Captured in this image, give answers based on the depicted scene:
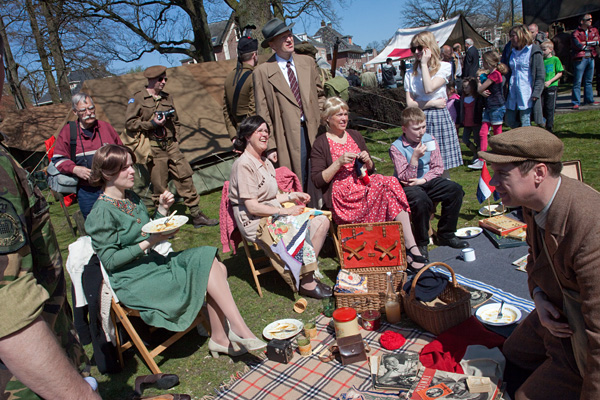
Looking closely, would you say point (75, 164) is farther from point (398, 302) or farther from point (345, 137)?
point (398, 302)

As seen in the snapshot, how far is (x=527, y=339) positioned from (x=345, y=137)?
9.11ft

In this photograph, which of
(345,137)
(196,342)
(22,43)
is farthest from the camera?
(22,43)

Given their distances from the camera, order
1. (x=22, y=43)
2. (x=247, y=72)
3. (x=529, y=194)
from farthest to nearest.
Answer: (x=22, y=43) → (x=247, y=72) → (x=529, y=194)

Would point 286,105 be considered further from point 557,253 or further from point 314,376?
point 557,253

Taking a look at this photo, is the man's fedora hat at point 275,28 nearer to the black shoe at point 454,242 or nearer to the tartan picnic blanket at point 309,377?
the black shoe at point 454,242

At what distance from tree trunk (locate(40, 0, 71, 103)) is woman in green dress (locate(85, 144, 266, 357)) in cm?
1139

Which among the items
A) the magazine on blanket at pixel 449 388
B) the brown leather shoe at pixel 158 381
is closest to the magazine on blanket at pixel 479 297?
the magazine on blanket at pixel 449 388

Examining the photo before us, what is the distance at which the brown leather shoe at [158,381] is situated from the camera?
3104mm

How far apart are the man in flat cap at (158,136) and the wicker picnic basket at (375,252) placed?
3.14 m

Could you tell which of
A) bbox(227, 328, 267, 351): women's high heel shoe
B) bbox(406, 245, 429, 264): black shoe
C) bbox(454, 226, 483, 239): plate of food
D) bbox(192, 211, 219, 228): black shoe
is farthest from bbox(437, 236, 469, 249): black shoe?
bbox(192, 211, 219, 228): black shoe

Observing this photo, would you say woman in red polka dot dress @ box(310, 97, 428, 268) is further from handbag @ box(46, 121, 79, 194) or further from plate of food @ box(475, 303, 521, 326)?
handbag @ box(46, 121, 79, 194)

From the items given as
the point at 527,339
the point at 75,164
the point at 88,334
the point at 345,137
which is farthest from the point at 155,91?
the point at 527,339

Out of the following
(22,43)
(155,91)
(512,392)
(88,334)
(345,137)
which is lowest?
(512,392)

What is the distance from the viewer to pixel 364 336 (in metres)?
3.40
